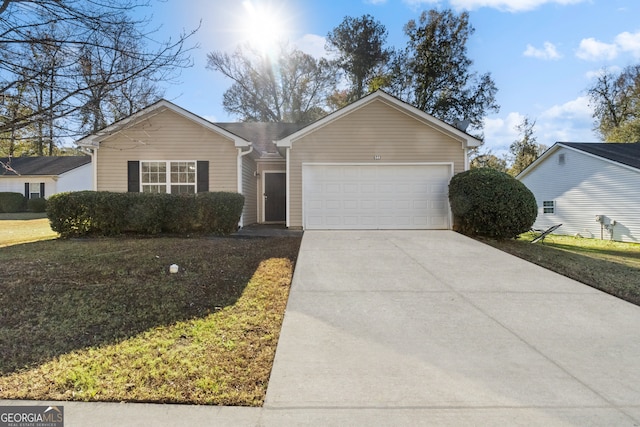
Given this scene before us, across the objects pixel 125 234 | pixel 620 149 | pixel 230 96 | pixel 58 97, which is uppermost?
pixel 230 96

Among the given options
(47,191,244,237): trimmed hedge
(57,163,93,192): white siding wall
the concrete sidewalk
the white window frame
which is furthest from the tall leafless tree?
(57,163,93,192): white siding wall

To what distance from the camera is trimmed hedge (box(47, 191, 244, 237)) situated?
9117 millimetres

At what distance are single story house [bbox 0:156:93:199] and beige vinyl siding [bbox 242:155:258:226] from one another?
18.0 metres

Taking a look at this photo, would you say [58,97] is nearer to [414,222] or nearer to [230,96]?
[414,222]

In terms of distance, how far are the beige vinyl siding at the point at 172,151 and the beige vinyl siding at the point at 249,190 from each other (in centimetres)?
67

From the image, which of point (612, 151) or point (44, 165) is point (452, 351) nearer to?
point (612, 151)

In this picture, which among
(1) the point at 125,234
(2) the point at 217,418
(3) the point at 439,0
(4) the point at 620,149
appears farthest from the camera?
(3) the point at 439,0

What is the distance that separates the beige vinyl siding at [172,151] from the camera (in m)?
11.2

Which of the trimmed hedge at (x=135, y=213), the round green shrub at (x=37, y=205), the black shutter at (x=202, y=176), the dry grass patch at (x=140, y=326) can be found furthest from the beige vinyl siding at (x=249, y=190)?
the round green shrub at (x=37, y=205)

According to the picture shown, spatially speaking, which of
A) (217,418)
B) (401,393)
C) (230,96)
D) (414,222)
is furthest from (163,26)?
(230,96)

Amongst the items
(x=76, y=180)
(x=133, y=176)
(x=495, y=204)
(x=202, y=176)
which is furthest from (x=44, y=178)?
(x=495, y=204)

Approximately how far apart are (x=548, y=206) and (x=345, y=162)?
1450cm

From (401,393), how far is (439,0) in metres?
24.0

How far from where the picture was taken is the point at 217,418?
7.56 feet
